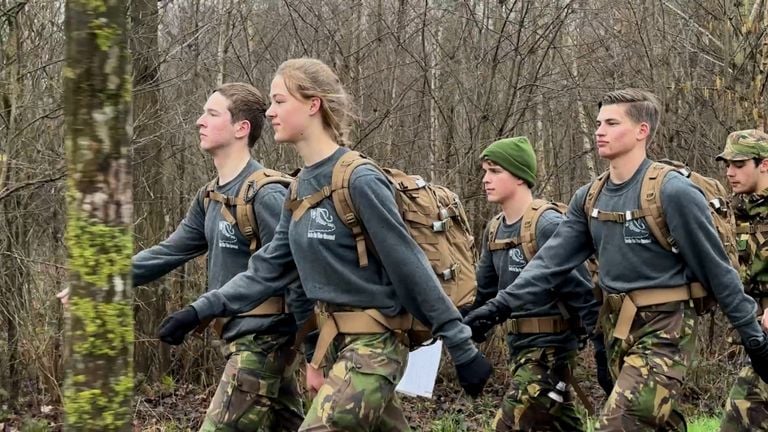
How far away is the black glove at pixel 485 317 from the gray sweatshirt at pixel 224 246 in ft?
3.47

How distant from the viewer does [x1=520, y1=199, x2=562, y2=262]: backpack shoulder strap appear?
22.3 ft

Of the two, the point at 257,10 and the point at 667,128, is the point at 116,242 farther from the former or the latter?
the point at 667,128

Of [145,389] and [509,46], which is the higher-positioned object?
[509,46]

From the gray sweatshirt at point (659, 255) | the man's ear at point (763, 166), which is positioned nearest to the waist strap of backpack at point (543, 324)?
the gray sweatshirt at point (659, 255)

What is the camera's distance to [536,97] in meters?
12.3

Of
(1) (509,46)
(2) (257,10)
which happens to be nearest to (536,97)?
(1) (509,46)

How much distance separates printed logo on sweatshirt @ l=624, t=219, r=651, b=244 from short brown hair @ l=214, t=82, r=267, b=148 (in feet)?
7.58

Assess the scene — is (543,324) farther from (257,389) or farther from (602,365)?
(257,389)

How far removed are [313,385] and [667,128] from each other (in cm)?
862

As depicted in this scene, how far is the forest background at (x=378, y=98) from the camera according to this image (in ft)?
36.0

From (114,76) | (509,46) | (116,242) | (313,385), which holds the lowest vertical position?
(313,385)

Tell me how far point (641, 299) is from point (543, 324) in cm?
124

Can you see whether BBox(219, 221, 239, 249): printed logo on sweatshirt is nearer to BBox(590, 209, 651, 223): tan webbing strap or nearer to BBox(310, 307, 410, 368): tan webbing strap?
BBox(310, 307, 410, 368): tan webbing strap

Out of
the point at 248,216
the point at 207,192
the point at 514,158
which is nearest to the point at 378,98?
the point at 514,158
